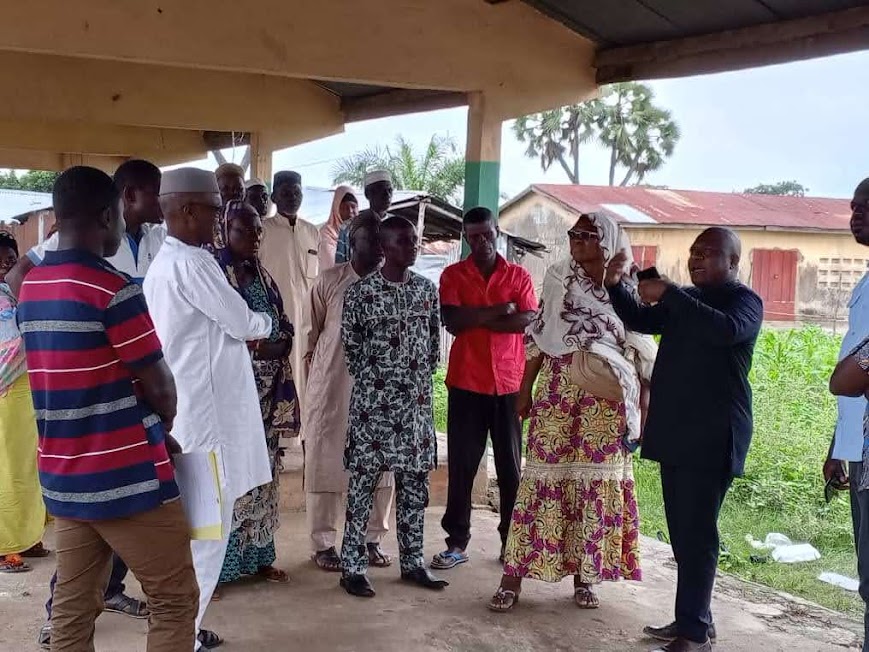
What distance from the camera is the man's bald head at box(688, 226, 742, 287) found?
3670 millimetres

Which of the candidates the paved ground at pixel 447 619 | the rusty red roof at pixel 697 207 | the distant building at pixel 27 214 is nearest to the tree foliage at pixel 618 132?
the rusty red roof at pixel 697 207

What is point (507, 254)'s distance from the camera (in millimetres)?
13820

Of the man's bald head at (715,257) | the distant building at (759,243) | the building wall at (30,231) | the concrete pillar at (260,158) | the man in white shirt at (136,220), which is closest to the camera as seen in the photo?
the man in white shirt at (136,220)

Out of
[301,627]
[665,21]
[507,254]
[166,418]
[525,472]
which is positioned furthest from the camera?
[507,254]

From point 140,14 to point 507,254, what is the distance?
9358 mm

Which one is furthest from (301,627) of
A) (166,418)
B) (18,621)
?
(166,418)

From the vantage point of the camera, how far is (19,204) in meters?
19.7

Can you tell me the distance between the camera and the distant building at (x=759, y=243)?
68.9 feet

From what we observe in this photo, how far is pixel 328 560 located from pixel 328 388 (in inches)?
35.9

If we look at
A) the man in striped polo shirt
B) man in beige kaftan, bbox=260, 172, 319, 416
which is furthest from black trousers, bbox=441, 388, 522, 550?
the man in striped polo shirt

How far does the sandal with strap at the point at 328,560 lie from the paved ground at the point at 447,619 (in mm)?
62

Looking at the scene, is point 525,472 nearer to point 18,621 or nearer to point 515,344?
point 515,344

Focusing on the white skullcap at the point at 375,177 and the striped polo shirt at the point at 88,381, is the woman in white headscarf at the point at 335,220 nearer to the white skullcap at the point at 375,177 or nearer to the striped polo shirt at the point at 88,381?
the white skullcap at the point at 375,177

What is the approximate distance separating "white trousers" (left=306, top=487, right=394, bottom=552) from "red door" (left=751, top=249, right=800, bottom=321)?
1869 centimetres
